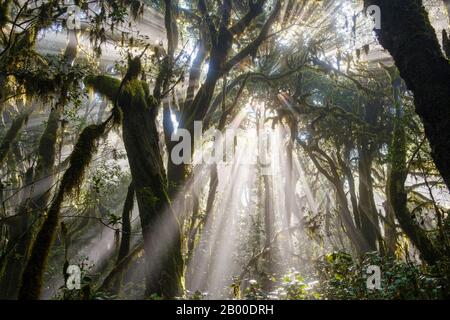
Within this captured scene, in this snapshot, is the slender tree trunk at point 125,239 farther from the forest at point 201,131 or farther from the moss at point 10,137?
the moss at point 10,137

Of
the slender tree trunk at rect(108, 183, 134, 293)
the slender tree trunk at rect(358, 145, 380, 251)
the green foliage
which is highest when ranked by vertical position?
the slender tree trunk at rect(358, 145, 380, 251)

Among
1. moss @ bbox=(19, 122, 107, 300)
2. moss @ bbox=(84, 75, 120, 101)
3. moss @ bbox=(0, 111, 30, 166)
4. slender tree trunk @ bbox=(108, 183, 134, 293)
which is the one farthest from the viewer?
moss @ bbox=(0, 111, 30, 166)

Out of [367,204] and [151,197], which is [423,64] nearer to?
[151,197]

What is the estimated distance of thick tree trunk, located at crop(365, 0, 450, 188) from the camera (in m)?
4.83

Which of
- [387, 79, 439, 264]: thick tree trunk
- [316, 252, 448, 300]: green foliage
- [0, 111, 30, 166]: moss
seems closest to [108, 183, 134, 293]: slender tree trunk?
[316, 252, 448, 300]: green foliage

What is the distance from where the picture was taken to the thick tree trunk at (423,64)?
15.8 ft

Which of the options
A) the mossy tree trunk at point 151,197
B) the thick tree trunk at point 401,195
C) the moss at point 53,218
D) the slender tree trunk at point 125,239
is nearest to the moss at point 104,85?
the mossy tree trunk at point 151,197

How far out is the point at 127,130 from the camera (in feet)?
25.6

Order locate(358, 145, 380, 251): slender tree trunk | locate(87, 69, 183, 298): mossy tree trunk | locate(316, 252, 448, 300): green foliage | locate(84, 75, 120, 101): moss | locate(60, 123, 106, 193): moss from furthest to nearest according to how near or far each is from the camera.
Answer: locate(358, 145, 380, 251): slender tree trunk, locate(84, 75, 120, 101): moss, locate(87, 69, 183, 298): mossy tree trunk, locate(60, 123, 106, 193): moss, locate(316, 252, 448, 300): green foliage

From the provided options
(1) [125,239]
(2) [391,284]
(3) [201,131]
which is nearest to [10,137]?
(1) [125,239]

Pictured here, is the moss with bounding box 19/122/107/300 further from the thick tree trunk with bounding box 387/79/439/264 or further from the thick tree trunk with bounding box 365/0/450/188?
the thick tree trunk with bounding box 387/79/439/264

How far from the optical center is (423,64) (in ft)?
16.8
